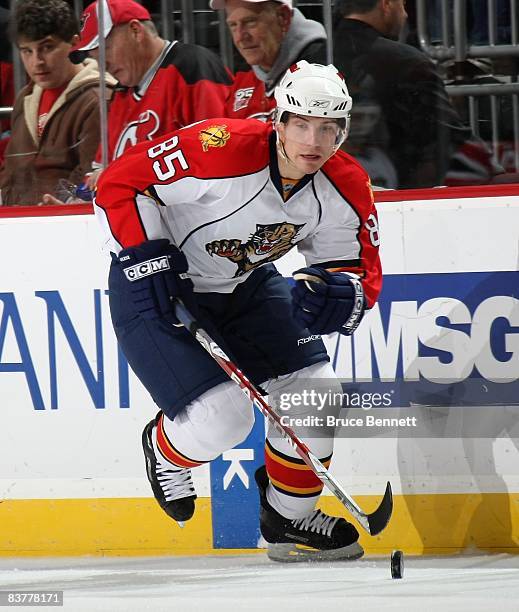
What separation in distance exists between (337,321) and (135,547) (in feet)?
3.47

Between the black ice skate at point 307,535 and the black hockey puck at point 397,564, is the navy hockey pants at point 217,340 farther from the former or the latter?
the black hockey puck at point 397,564

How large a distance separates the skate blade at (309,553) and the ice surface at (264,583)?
2cm

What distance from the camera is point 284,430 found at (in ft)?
11.0

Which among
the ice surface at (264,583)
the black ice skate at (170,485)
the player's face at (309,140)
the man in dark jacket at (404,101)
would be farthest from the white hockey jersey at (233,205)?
the ice surface at (264,583)

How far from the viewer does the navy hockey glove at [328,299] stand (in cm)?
319

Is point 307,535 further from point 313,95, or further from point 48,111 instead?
point 48,111

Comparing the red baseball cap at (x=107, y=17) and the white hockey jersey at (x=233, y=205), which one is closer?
the white hockey jersey at (x=233, y=205)

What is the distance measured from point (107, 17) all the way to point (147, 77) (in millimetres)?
206

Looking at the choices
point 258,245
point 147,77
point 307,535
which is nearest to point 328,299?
point 258,245

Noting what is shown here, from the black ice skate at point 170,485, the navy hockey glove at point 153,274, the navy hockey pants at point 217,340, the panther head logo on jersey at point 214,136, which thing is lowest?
the black ice skate at point 170,485

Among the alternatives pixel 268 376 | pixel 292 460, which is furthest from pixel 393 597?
pixel 268 376

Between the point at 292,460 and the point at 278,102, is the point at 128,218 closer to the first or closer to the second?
the point at 278,102

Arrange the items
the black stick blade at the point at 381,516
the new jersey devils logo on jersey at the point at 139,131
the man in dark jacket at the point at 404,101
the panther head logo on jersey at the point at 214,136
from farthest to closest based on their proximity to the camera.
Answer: the new jersey devils logo on jersey at the point at 139,131, the man in dark jacket at the point at 404,101, the black stick blade at the point at 381,516, the panther head logo on jersey at the point at 214,136

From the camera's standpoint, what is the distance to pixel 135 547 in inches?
150
